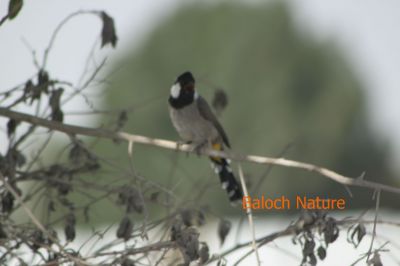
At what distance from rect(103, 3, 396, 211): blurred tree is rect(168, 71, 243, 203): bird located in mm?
28540

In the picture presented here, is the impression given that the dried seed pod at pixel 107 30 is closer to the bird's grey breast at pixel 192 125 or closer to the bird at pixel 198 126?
the bird at pixel 198 126

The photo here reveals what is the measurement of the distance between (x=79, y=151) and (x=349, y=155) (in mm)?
Result: 32889

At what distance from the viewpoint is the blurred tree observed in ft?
118

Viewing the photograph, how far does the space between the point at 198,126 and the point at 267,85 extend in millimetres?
33199

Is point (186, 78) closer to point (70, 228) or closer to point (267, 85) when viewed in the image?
point (70, 228)

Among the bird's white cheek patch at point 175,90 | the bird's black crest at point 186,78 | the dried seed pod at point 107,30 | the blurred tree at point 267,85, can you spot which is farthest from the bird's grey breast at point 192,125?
the blurred tree at point 267,85

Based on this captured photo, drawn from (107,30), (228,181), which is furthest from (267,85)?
(107,30)

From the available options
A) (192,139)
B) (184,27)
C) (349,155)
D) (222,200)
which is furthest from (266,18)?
(192,139)

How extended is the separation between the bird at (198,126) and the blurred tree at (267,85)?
2854 cm

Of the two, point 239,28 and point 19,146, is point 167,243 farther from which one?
point 239,28

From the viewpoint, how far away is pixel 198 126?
642cm

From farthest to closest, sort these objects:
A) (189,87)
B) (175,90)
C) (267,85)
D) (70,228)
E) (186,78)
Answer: (267,85) < (175,90) < (189,87) < (186,78) < (70,228)

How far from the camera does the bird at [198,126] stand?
20.7ft

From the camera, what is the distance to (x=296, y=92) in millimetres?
39719
